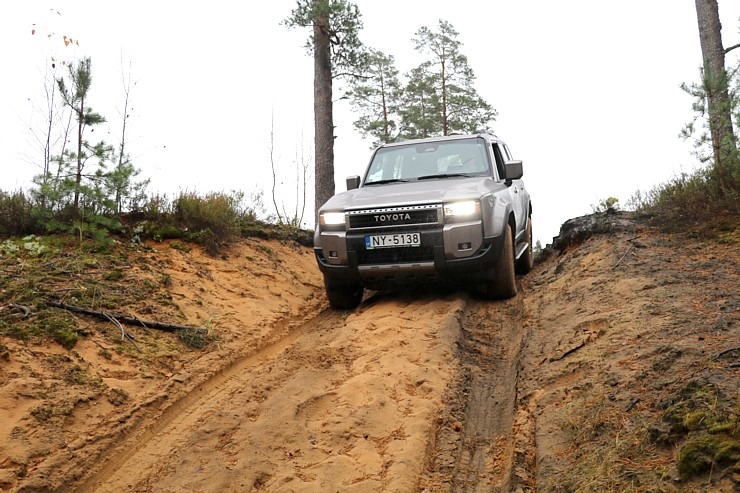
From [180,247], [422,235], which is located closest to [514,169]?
[422,235]

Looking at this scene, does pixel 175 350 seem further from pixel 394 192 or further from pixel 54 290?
pixel 394 192

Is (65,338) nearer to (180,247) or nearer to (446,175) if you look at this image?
(180,247)

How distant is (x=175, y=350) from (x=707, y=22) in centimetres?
1246

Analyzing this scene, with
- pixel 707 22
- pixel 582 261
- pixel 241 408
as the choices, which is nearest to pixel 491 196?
A: pixel 582 261

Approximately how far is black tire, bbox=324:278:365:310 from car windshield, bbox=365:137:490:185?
1.55 m

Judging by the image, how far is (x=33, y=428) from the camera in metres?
4.18

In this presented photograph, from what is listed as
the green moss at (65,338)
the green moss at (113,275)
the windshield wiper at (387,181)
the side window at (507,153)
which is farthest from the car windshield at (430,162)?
the green moss at (65,338)

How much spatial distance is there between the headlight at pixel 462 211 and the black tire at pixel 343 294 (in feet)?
4.78

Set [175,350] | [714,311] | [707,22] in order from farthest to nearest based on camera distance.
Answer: [707,22], [175,350], [714,311]

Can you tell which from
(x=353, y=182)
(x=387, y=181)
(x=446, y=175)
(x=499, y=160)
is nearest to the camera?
(x=446, y=175)

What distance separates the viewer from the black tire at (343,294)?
7.38m

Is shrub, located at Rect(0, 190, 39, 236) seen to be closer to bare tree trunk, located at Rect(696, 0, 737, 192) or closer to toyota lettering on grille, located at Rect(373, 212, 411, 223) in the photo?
toyota lettering on grille, located at Rect(373, 212, 411, 223)

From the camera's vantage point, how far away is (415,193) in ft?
23.0

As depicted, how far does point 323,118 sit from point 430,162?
5.27 metres
